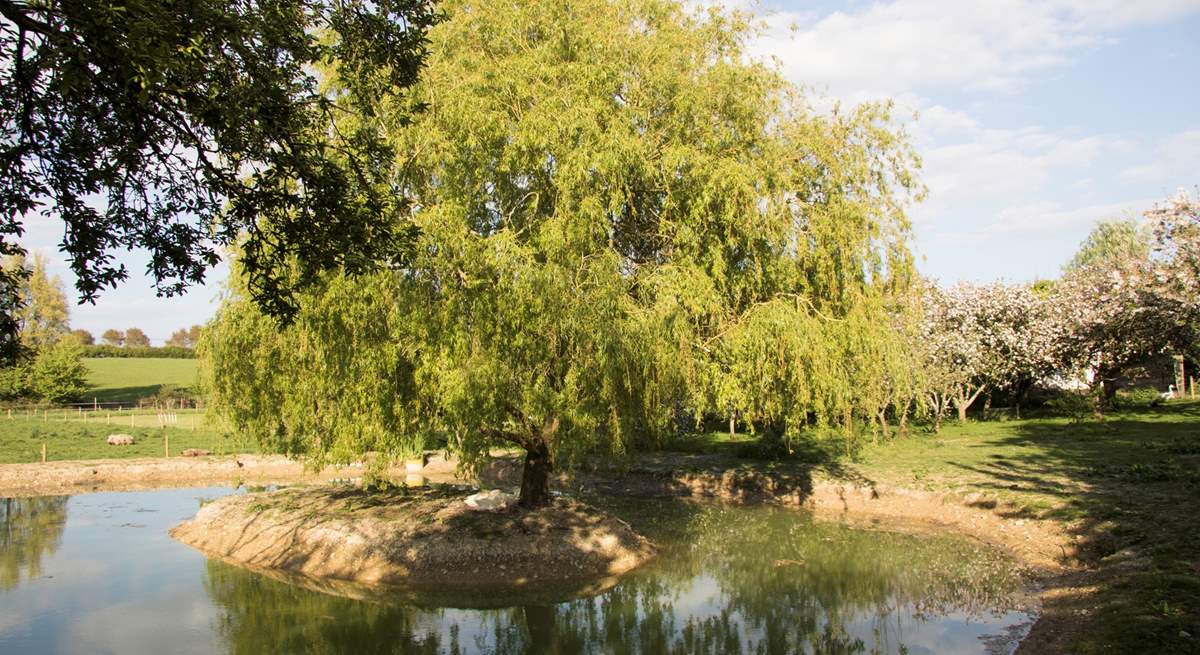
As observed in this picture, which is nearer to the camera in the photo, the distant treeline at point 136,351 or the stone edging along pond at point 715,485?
the stone edging along pond at point 715,485

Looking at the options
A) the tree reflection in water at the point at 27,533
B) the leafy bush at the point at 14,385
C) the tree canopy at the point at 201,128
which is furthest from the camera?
the leafy bush at the point at 14,385

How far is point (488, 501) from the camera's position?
62.8 feet

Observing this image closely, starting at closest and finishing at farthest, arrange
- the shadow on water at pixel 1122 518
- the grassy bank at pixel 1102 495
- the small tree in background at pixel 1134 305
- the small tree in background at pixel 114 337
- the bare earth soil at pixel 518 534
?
1. the shadow on water at pixel 1122 518
2. the grassy bank at pixel 1102 495
3. the bare earth soil at pixel 518 534
4. the small tree in background at pixel 1134 305
5. the small tree in background at pixel 114 337

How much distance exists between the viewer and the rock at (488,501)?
1897 cm

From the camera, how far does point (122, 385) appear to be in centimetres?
6838

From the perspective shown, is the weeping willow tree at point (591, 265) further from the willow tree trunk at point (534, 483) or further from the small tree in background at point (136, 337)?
the small tree in background at point (136, 337)

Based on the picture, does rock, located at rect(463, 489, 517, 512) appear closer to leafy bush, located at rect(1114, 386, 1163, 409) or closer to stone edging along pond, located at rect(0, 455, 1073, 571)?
stone edging along pond, located at rect(0, 455, 1073, 571)

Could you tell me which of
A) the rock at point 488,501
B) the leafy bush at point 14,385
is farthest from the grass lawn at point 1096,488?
the leafy bush at point 14,385

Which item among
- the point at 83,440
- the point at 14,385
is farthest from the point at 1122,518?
the point at 14,385

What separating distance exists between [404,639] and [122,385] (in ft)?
221

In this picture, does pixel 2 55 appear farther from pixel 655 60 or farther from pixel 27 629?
pixel 655 60

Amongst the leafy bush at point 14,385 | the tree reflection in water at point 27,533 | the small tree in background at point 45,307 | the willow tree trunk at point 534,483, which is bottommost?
the tree reflection in water at point 27,533

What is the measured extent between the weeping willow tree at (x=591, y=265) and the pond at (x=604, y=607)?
10.5 feet

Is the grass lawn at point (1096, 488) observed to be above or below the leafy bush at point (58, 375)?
below
